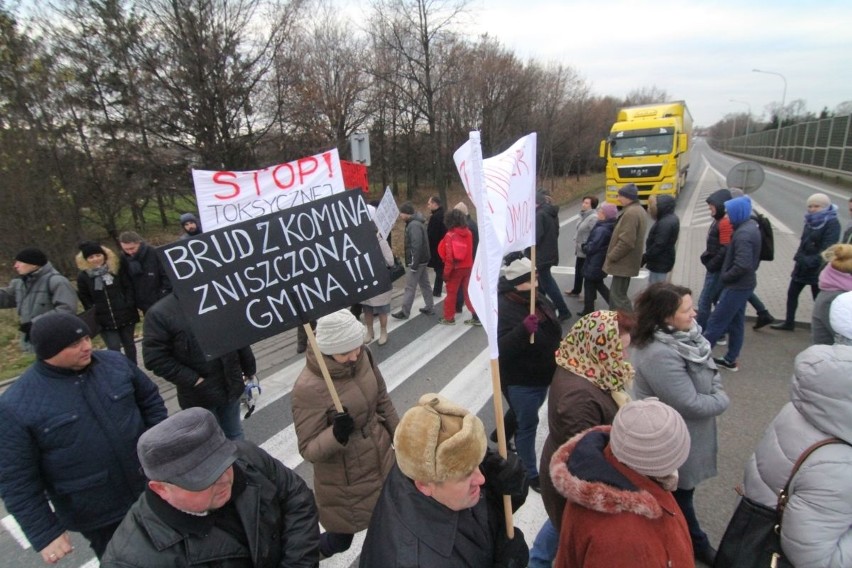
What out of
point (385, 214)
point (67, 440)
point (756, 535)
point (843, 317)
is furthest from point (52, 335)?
point (843, 317)

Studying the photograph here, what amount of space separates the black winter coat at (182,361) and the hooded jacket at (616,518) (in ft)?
8.81

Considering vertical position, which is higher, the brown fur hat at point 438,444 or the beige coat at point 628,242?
the brown fur hat at point 438,444

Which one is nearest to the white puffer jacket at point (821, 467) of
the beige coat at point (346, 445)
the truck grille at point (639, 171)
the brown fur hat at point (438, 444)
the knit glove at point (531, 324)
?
the brown fur hat at point (438, 444)

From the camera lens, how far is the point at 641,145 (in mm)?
18297

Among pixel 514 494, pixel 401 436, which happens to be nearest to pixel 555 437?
pixel 514 494

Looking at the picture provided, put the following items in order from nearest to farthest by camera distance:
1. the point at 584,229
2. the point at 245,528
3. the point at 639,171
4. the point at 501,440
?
the point at 245,528, the point at 501,440, the point at 584,229, the point at 639,171

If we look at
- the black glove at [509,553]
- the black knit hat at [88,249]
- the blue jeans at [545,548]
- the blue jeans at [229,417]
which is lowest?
the blue jeans at [545,548]

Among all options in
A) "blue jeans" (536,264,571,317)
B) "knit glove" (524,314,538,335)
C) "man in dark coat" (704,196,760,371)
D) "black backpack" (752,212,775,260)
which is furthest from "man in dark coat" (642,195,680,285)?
"knit glove" (524,314,538,335)

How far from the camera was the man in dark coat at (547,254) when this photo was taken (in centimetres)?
722

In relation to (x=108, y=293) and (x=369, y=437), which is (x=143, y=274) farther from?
(x=369, y=437)

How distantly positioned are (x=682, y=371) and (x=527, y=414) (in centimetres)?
117

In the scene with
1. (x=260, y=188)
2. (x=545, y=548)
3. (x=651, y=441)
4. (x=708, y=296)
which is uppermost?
(x=260, y=188)

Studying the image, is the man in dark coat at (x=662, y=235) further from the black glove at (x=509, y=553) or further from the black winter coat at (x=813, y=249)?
the black glove at (x=509, y=553)

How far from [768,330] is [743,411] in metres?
2.71
